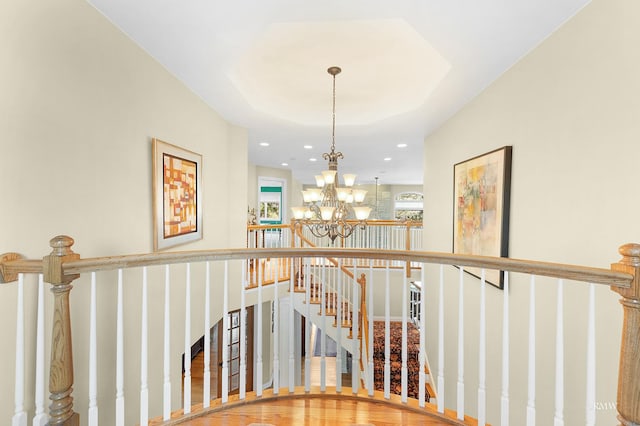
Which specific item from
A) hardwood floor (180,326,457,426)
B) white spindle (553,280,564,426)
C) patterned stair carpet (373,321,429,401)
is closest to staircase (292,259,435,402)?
patterned stair carpet (373,321,429,401)

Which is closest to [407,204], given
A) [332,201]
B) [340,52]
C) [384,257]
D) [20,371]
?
[332,201]

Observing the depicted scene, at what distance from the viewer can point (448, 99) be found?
3.09m

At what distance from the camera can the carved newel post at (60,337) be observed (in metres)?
1.29

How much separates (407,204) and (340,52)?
32.7 ft

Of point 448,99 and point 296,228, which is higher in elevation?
point 448,99

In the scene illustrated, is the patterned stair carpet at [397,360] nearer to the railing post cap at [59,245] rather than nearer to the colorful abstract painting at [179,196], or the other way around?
the colorful abstract painting at [179,196]

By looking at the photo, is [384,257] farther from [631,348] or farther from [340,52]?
[340,52]

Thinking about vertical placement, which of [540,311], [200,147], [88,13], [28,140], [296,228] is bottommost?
[540,311]

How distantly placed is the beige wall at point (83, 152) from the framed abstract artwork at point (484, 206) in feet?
9.24

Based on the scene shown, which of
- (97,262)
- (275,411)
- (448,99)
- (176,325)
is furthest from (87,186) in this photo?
(448,99)

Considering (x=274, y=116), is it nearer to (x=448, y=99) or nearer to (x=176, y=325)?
(x=448, y=99)

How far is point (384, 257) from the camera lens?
167cm

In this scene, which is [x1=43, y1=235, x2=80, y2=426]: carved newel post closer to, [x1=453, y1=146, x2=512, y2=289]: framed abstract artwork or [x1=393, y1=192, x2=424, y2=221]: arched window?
[x1=453, y1=146, x2=512, y2=289]: framed abstract artwork

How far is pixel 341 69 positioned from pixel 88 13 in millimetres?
1955
